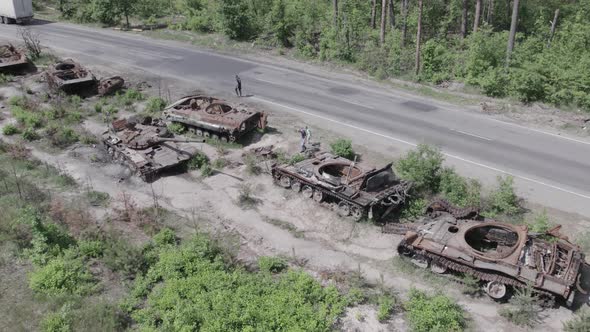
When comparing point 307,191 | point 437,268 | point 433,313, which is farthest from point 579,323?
point 307,191

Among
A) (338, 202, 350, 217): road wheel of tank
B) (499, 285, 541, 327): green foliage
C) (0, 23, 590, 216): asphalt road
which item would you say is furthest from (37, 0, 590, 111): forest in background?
(499, 285, 541, 327): green foliage

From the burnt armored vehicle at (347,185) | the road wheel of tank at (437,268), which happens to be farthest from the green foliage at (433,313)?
the burnt armored vehicle at (347,185)

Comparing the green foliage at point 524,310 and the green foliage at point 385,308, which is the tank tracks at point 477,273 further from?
the green foliage at point 385,308

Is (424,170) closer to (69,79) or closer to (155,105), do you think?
(155,105)

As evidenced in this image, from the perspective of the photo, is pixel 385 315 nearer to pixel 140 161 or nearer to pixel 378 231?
pixel 378 231

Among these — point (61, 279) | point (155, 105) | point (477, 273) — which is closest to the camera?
point (61, 279)

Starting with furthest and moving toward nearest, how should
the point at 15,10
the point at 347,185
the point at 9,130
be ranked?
the point at 15,10 < the point at 9,130 < the point at 347,185

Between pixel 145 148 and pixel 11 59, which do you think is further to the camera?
pixel 11 59
